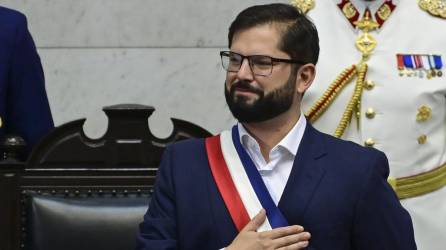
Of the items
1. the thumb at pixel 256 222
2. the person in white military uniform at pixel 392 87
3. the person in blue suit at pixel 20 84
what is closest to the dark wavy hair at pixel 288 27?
the thumb at pixel 256 222

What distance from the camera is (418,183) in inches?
132

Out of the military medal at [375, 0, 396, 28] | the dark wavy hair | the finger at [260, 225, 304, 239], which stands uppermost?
the military medal at [375, 0, 396, 28]

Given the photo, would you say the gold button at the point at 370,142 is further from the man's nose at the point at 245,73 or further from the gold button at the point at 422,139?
the man's nose at the point at 245,73

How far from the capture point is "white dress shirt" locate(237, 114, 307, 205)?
2541 mm

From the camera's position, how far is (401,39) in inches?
133

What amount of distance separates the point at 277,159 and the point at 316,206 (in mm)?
122

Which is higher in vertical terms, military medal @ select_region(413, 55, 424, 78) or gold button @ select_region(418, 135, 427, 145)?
military medal @ select_region(413, 55, 424, 78)

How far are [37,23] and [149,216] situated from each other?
2.05 meters

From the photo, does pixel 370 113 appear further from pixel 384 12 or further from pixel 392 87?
pixel 384 12

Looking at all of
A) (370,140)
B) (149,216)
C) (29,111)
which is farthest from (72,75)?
(149,216)

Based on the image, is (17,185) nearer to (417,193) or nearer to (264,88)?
(264,88)

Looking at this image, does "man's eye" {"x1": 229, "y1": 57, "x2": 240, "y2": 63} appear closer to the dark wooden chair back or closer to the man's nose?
the man's nose

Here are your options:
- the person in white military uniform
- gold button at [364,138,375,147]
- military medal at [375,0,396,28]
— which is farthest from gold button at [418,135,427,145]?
military medal at [375,0,396,28]

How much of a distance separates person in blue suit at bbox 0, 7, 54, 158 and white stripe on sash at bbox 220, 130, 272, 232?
88cm
